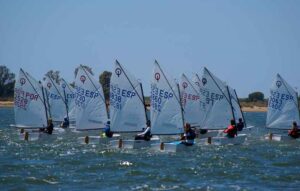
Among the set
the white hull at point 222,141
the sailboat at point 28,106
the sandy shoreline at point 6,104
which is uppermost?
the sandy shoreline at point 6,104

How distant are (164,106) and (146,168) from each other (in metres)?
9.91

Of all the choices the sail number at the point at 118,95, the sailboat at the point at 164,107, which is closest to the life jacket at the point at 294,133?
the sailboat at the point at 164,107

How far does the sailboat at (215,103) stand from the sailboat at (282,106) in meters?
3.83

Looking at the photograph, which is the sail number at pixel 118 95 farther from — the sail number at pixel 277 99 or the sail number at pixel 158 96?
the sail number at pixel 277 99

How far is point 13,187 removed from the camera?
84.6 feet

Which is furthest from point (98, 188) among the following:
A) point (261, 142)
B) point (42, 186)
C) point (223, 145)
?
point (261, 142)

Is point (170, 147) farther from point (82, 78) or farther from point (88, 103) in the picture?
point (82, 78)

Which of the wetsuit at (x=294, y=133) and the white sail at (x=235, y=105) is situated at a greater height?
the white sail at (x=235, y=105)

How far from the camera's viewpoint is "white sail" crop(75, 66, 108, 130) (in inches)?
1886

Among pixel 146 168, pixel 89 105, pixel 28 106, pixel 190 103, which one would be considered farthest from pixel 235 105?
pixel 146 168

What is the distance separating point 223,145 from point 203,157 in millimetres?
6739

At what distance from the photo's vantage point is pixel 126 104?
1661 inches

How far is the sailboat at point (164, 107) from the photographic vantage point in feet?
132

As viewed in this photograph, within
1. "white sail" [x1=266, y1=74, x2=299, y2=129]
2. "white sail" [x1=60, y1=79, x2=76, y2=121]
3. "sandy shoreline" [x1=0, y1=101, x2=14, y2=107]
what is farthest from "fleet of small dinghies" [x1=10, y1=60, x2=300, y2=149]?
"sandy shoreline" [x1=0, y1=101, x2=14, y2=107]
